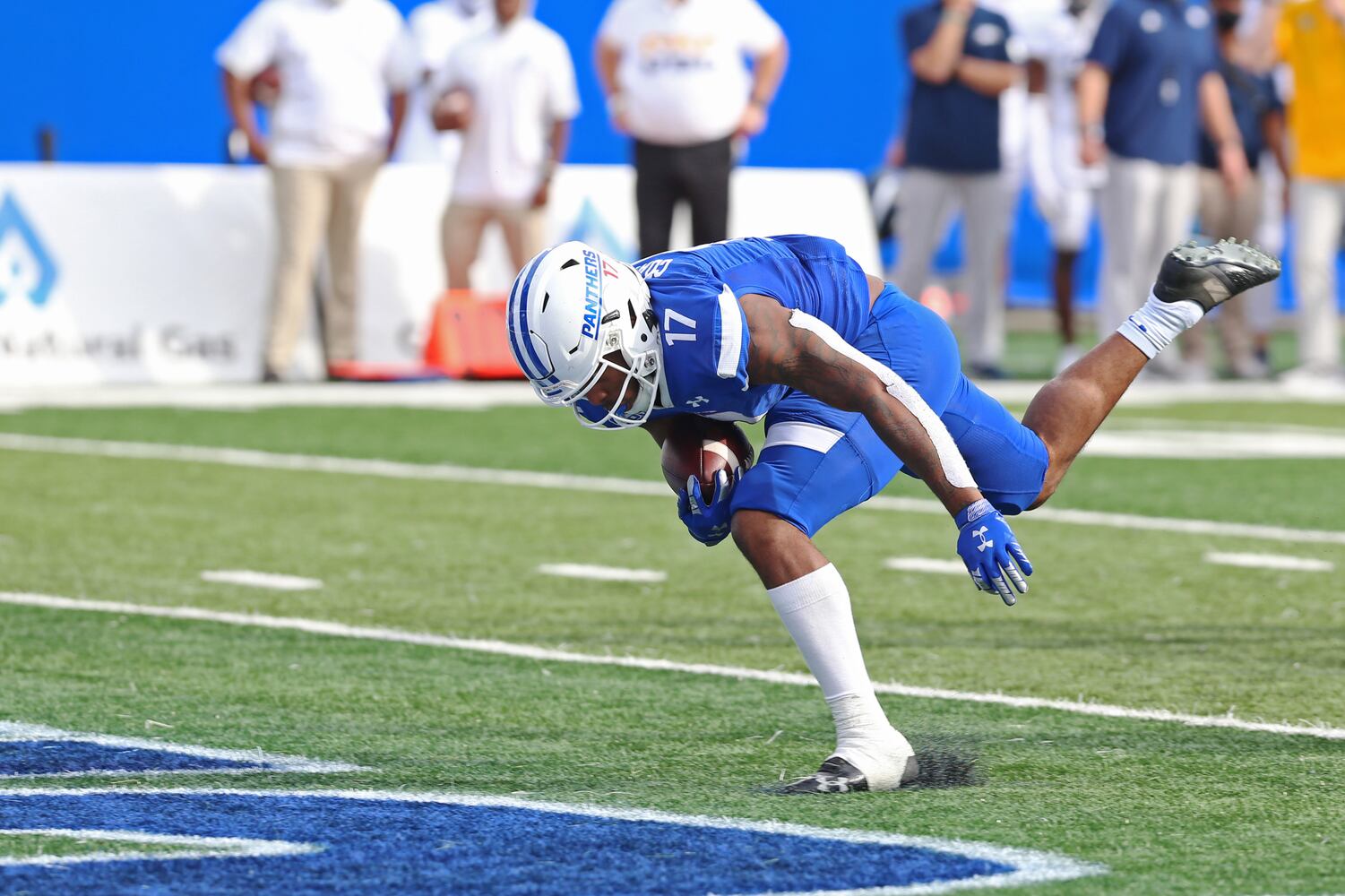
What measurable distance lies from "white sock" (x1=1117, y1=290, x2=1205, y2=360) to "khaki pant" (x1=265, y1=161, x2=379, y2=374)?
30.0 ft

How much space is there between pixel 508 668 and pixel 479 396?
340 inches

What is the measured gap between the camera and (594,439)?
13.0m

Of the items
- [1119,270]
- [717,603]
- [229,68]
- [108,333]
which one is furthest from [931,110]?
[717,603]

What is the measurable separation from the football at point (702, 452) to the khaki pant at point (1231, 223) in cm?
1141

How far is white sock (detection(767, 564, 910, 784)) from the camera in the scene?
202 inches

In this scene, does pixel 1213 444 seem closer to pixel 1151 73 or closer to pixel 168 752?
pixel 1151 73

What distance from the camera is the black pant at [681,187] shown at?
1434 cm

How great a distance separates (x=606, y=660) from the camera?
22.4ft

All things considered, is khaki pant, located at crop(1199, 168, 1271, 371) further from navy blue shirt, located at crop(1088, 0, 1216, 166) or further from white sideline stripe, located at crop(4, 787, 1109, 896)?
white sideline stripe, located at crop(4, 787, 1109, 896)

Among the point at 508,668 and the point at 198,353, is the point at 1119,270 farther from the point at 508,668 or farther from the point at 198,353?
the point at 508,668

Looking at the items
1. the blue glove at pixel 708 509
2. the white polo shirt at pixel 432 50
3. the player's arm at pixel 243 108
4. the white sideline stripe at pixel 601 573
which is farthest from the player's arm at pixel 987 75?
the blue glove at pixel 708 509

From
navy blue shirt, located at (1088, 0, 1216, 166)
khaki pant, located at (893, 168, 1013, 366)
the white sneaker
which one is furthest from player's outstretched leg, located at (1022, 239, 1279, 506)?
navy blue shirt, located at (1088, 0, 1216, 166)

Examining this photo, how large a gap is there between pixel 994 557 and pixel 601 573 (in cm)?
373

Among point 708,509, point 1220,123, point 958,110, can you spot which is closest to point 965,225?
point 958,110
